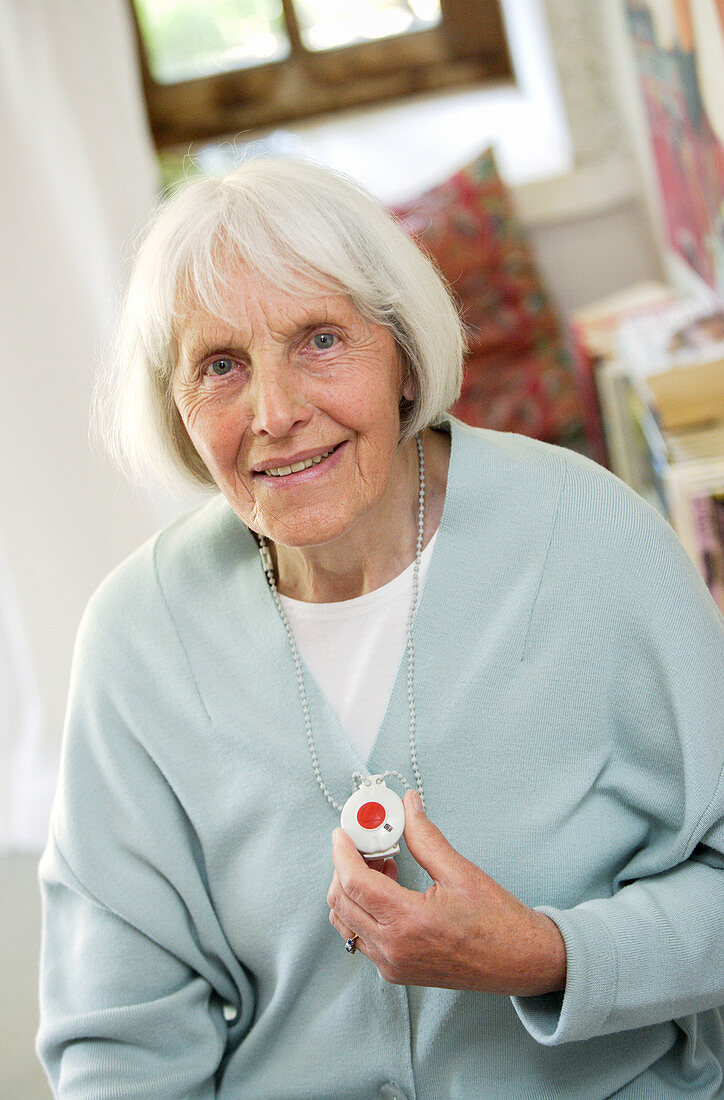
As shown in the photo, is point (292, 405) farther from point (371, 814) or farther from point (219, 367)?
point (371, 814)

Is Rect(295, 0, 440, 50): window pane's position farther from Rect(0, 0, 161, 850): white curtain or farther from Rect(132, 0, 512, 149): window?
Rect(0, 0, 161, 850): white curtain

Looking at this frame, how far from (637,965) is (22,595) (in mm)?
1905

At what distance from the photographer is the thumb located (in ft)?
3.03

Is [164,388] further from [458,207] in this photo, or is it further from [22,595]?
[458,207]

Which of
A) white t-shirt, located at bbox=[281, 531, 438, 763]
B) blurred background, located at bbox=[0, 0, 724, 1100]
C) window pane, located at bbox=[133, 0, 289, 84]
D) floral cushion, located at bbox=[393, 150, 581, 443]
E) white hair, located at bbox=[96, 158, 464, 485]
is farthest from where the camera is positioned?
window pane, located at bbox=[133, 0, 289, 84]

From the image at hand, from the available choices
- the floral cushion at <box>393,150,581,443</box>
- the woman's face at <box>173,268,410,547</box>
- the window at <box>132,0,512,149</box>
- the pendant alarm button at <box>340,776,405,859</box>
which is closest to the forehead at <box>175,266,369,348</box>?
the woman's face at <box>173,268,410,547</box>

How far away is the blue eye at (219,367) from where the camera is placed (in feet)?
3.44

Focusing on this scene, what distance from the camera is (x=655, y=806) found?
1040 mm

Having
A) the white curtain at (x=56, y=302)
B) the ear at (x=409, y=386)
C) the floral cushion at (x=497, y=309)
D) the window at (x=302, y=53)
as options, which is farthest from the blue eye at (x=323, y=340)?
the window at (x=302, y=53)

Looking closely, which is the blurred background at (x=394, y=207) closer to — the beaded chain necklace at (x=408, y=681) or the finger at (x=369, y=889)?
the beaded chain necklace at (x=408, y=681)

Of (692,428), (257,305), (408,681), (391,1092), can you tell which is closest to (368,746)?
(408,681)

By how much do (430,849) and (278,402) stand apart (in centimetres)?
42

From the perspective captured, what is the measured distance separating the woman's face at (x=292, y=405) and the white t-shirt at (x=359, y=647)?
11 cm

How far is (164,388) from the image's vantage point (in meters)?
1.14
